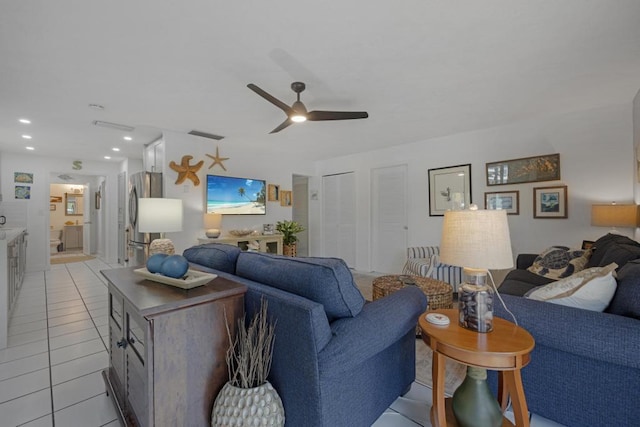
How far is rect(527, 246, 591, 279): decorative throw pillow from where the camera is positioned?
2.69 m

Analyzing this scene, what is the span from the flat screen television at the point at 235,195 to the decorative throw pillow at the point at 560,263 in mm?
4144

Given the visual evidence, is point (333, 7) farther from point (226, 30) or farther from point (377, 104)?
point (377, 104)

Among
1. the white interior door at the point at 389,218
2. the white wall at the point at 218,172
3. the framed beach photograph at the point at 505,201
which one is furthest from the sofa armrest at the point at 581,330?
the white wall at the point at 218,172

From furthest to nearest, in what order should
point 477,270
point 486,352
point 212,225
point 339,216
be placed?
point 339,216
point 212,225
point 477,270
point 486,352

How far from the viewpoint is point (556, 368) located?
4.57ft

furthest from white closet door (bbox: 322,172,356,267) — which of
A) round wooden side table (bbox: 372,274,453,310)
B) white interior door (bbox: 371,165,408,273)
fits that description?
round wooden side table (bbox: 372,274,453,310)

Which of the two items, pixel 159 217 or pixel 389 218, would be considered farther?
pixel 389 218

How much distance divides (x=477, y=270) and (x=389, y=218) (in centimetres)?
392

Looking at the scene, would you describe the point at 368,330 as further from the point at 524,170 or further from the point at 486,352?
the point at 524,170

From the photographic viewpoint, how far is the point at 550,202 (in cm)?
359

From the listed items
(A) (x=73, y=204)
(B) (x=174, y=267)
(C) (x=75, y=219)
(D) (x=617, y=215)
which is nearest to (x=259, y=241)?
(B) (x=174, y=267)

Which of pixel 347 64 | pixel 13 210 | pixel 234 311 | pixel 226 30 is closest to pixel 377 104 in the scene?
pixel 347 64

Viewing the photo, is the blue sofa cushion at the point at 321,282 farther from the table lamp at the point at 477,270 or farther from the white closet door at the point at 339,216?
the white closet door at the point at 339,216

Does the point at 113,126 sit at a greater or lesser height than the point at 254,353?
greater
